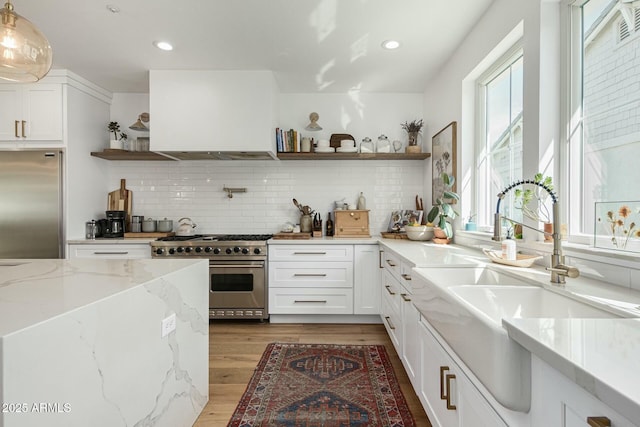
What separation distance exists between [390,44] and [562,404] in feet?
9.20

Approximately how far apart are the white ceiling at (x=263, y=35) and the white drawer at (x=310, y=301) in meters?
2.30

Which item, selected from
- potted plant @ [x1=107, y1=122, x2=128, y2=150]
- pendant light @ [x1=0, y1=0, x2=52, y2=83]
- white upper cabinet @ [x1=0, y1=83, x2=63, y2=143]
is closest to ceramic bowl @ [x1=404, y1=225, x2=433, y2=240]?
pendant light @ [x1=0, y1=0, x2=52, y2=83]

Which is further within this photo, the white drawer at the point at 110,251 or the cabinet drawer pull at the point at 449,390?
the white drawer at the point at 110,251

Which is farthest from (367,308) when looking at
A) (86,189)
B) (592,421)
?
(86,189)

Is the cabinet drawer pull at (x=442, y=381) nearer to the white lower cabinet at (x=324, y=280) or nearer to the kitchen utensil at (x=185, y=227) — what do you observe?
the white lower cabinet at (x=324, y=280)

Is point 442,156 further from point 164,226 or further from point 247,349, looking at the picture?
point 164,226

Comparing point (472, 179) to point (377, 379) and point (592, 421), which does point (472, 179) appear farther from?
point (592, 421)

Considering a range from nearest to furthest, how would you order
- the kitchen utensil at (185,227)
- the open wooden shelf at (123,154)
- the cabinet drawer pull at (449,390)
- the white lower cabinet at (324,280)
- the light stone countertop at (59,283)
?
the light stone countertop at (59,283)
the cabinet drawer pull at (449,390)
the white lower cabinet at (324,280)
the open wooden shelf at (123,154)
the kitchen utensil at (185,227)

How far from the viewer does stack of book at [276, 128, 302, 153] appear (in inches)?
144

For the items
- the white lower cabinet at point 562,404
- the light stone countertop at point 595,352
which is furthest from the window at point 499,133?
the white lower cabinet at point 562,404

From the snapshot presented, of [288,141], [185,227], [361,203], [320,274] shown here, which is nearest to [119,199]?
[185,227]

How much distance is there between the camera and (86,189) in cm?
366

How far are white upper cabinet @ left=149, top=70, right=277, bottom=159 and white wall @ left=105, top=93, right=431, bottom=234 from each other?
640 mm

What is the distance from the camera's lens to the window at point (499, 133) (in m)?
2.27
